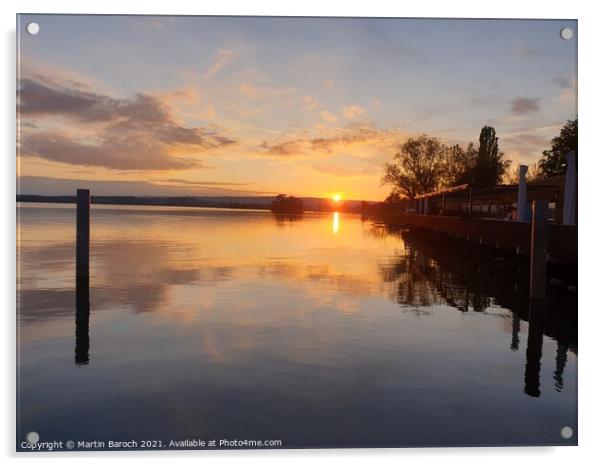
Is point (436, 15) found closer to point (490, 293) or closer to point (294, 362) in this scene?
Result: point (294, 362)

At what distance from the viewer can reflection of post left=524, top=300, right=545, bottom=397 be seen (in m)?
7.66

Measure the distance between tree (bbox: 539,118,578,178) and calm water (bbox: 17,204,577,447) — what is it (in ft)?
11.5

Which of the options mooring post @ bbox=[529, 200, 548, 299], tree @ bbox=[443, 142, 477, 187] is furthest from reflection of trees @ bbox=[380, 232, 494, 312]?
tree @ bbox=[443, 142, 477, 187]

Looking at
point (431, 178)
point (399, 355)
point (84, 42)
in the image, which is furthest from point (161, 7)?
point (431, 178)

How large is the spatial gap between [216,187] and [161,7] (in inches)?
329

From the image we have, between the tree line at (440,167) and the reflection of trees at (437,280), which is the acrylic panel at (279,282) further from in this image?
the tree line at (440,167)

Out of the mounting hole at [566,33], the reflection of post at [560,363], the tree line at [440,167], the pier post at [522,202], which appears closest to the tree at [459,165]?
the tree line at [440,167]

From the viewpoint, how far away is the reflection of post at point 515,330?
9.57 meters

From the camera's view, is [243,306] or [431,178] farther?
[431,178]

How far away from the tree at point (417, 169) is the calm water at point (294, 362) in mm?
21444

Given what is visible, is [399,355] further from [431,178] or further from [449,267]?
[431,178]

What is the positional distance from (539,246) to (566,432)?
670 centimetres

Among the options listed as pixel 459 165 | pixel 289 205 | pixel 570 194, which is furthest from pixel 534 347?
Result: pixel 289 205

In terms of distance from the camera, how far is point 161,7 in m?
7.41
